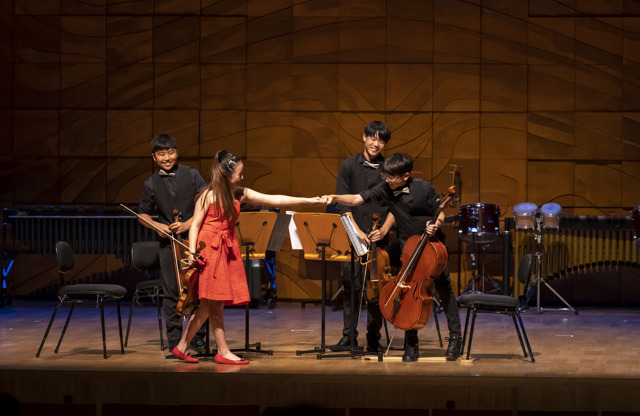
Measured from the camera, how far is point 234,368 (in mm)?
5613

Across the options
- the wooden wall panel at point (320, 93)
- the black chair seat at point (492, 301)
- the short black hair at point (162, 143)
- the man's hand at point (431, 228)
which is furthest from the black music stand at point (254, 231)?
the wooden wall panel at point (320, 93)

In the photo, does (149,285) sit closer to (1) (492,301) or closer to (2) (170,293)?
(2) (170,293)

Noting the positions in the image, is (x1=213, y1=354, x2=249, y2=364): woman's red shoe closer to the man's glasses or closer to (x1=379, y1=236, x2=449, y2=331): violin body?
(x1=379, y1=236, x2=449, y2=331): violin body

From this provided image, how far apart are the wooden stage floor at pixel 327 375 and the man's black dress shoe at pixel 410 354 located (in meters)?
0.05

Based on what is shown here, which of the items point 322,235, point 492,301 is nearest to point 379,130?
point 322,235

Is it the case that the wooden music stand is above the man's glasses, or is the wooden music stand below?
below

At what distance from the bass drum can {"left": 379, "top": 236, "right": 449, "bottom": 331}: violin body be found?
9.92 ft

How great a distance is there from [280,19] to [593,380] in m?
5.74

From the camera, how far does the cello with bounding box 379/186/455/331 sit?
569 centimetres

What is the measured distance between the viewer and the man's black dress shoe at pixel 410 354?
5965 millimetres

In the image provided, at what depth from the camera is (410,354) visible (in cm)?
598

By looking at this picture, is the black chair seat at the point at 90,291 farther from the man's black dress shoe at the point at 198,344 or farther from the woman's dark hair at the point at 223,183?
the woman's dark hair at the point at 223,183

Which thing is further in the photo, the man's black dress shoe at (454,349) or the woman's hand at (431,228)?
the man's black dress shoe at (454,349)

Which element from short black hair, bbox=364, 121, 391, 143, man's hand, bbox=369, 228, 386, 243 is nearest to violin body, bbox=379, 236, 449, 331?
man's hand, bbox=369, 228, 386, 243
